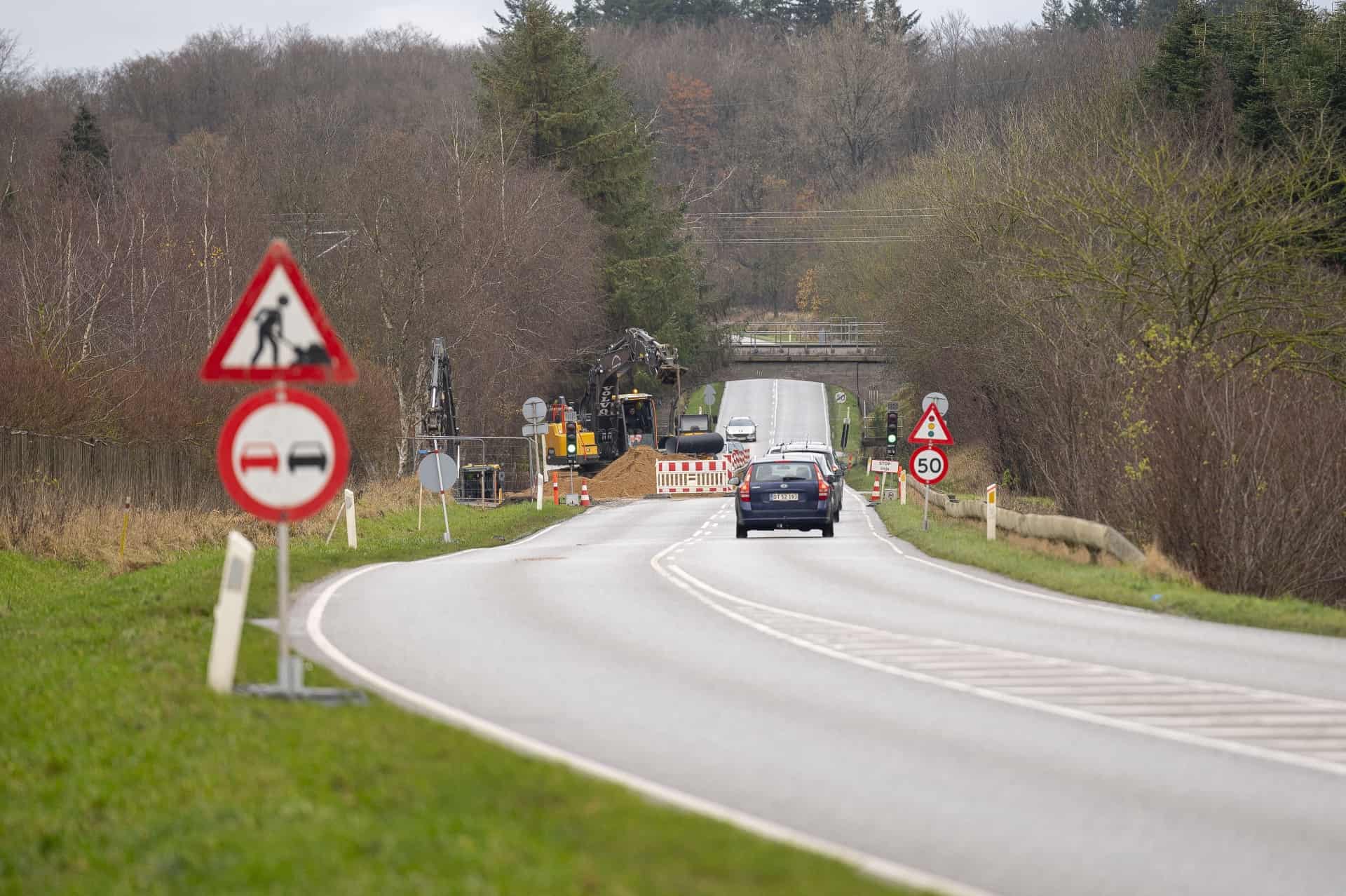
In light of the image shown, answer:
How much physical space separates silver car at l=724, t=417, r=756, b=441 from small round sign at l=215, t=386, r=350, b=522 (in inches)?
3136

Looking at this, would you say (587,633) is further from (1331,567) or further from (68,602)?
(1331,567)

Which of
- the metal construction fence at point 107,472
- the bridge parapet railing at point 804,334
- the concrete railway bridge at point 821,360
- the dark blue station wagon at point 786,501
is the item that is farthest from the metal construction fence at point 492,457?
the concrete railway bridge at point 821,360

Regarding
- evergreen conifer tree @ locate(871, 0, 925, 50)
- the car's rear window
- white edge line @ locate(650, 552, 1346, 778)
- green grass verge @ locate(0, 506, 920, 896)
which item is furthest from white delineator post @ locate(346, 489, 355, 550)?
evergreen conifer tree @ locate(871, 0, 925, 50)

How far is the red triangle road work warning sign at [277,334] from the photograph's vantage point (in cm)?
984

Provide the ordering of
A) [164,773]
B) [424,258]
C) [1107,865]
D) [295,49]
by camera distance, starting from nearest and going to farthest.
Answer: [1107,865], [164,773], [424,258], [295,49]

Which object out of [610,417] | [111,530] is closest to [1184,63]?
[610,417]

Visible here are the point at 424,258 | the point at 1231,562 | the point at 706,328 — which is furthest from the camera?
the point at 706,328

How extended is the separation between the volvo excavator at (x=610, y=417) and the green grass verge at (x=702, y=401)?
4017 cm

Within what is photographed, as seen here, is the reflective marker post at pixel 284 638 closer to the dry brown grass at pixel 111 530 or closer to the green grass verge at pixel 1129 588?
the green grass verge at pixel 1129 588

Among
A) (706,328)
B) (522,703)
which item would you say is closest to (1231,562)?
(522,703)

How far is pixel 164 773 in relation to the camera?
7.98 meters

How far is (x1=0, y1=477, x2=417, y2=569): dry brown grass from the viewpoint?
2795 cm

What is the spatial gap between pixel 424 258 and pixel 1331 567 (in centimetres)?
4027

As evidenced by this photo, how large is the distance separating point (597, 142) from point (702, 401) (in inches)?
1253
